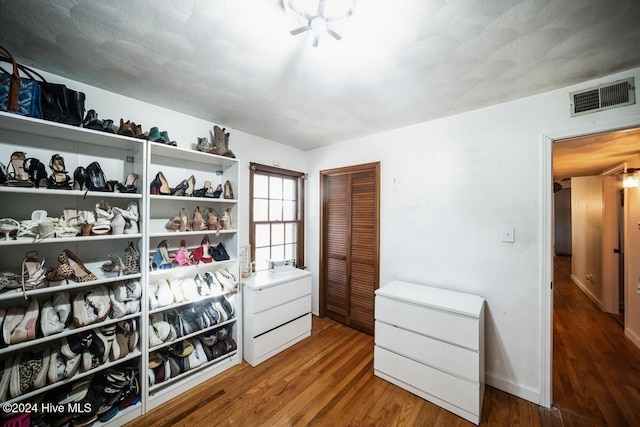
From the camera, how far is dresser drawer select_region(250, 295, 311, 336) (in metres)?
2.25

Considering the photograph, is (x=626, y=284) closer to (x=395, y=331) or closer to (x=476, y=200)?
(x=476, y=200)

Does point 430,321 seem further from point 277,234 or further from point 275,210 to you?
point 275,210

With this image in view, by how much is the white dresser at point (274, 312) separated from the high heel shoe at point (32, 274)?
4.46 ft

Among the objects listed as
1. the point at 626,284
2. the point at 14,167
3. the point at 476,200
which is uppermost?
the point at 14,167

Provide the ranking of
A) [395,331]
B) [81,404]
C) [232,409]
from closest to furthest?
[81,404] → [232,409] → [395,331]

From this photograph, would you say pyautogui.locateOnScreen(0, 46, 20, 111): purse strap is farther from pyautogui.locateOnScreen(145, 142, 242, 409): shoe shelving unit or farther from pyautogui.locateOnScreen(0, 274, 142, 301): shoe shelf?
pyautogui.locateOnScreen(0, 274, 142, 301): shoe shelf

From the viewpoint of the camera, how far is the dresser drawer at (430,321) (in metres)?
1.67

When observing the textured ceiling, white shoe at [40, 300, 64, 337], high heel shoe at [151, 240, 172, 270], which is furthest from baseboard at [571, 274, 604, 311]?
white shoe at [40, 300, 64, 337]

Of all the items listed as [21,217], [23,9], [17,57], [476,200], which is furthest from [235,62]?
[476,200]

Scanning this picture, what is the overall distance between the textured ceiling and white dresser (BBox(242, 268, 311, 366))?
1754mm

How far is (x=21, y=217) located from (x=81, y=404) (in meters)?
1.26

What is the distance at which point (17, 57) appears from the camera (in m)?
1.41

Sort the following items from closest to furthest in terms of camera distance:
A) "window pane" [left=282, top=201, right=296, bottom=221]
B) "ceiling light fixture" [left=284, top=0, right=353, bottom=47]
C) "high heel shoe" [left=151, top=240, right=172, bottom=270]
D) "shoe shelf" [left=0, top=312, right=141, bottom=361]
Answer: "ceiling light fixture" [left=284, top=0, right=353, bottom=47], "shoe shelf" [left=0, top=312, right=141, bottom=361], "high heel shoe" [left=151, top=240, right=172, bottom=270], "window pane" [left=282, top=201, right=296, bottom=221]

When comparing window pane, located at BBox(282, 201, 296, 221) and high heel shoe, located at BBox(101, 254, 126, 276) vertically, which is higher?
window pane, located at BBox(282, 201, 296, 221)
